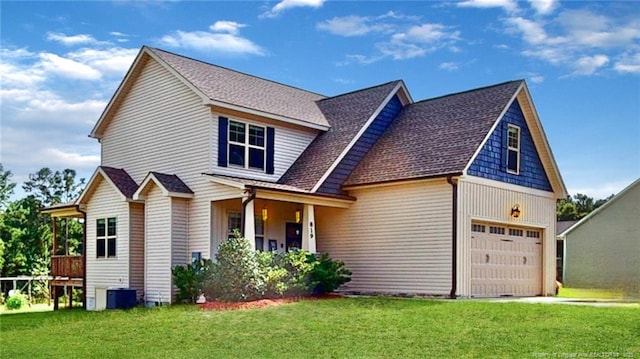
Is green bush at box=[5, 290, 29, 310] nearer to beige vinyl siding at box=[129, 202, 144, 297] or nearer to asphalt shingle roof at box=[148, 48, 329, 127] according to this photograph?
beige vinyl siding at box=[129, 202, 144, 297]

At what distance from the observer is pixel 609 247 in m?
30.5

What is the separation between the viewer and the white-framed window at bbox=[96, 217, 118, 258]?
829 inches

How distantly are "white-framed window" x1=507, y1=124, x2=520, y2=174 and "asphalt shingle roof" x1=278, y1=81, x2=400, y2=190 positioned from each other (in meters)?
4.26

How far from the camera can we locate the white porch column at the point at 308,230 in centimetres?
1927

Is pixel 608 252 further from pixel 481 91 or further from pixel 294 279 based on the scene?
pixel 294 279

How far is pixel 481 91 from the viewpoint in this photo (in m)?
21.6

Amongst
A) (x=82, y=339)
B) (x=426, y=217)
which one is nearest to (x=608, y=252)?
(x=426, y=217)

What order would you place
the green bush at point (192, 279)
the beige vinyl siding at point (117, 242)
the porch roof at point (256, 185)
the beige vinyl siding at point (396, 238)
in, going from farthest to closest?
the beige vinyl siding at point (117, 242) → the beige vinyl siding at point (396, 238) → the porch roof at point (256, 185) → the green bush at point (192, 279)

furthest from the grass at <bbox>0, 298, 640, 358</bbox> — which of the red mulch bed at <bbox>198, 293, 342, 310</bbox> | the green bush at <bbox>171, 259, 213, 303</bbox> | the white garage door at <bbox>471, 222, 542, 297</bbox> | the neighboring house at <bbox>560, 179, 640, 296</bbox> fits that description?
the neighboring house at <bbox>560, 179, 640, 296</bbox>

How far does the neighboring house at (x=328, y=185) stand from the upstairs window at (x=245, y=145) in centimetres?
3

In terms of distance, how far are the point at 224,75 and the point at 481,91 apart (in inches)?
322

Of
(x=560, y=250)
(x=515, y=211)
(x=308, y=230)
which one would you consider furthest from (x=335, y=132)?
(x=560, y=250)

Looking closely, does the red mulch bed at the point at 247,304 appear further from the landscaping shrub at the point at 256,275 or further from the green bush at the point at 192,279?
the green bush at the point at 192,279

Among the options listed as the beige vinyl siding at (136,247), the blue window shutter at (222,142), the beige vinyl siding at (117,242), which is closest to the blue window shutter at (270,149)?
the blue window shutter at (222,142)
